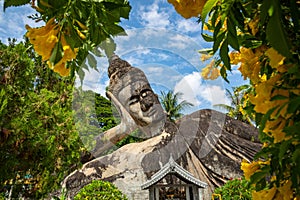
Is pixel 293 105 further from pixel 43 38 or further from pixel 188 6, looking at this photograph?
pixel 43 38

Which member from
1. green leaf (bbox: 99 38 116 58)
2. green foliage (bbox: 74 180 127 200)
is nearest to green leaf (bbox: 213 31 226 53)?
green leaf (bbox: 99 38 116 58)

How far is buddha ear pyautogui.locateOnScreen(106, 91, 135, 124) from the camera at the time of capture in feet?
21.0

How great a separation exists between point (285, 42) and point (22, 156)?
2.98 m

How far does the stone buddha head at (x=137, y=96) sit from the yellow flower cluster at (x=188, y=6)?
541 centimetres

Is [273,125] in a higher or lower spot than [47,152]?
lower

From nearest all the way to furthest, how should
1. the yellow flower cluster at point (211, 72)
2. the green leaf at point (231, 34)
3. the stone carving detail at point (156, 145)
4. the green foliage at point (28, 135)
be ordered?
the green leaf at point (231, 34)
the yellow flower cluster at point (211, 72)
the green foliage at point (28, 135)
the stone carving detail at point (156, 145)

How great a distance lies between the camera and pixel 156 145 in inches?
266

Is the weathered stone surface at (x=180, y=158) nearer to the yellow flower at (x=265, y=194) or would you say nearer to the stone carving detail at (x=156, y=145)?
the stone carving detail at (x=156, y=145)

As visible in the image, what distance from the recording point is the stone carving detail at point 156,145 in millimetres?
6137

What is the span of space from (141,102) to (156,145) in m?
1.01

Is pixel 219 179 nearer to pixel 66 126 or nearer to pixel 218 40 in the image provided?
pixel 66 126

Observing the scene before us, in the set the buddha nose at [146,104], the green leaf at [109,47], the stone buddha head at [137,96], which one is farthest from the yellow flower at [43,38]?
the buddha nose at [146,104]

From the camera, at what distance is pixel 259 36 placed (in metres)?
0.48

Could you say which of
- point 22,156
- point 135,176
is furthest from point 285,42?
point 135,176
